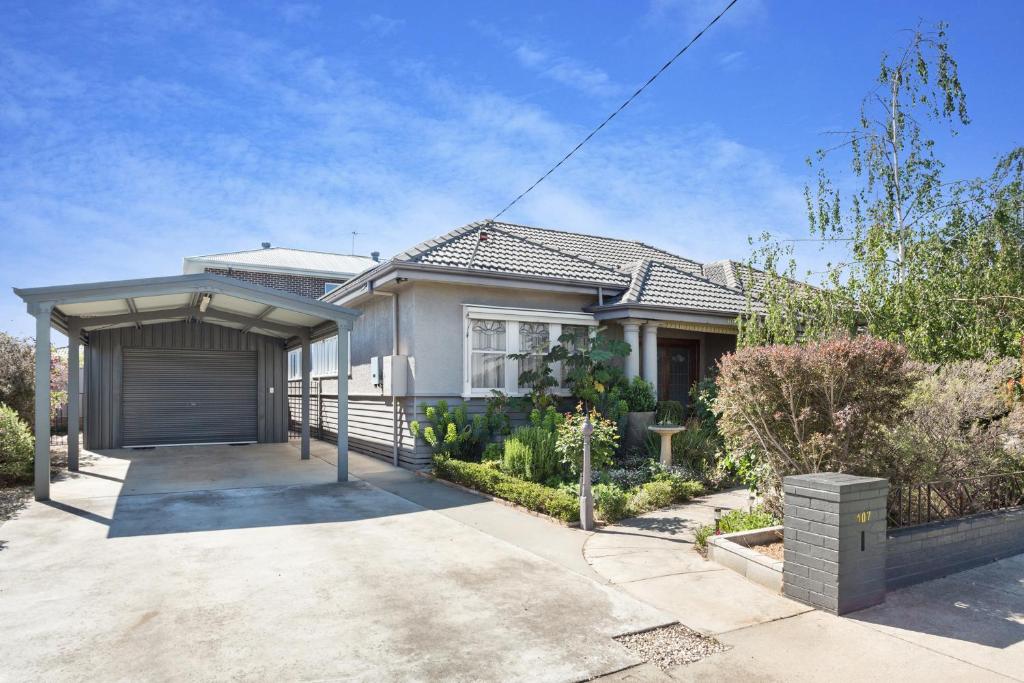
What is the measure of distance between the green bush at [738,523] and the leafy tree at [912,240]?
4061 millimetres

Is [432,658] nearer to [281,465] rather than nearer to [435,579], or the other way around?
[435,579]

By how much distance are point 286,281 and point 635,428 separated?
19362 millimetres

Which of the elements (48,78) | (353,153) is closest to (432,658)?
(353,153)

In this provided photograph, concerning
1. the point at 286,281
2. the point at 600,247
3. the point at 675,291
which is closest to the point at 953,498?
the point at 675,291

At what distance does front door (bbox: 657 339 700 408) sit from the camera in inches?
563

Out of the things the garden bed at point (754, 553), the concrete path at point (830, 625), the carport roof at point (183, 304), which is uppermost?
the carport roof at point (183, 304)

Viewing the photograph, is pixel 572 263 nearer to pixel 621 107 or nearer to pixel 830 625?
pixel 621 107

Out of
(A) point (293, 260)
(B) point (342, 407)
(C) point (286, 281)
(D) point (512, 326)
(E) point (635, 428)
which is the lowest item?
(E) point (635, 428)

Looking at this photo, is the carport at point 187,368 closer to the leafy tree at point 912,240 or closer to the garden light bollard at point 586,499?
the garden light bollard at point 586,499

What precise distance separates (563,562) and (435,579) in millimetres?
1248

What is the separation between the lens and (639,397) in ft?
37.8

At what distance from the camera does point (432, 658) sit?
3.76 metres

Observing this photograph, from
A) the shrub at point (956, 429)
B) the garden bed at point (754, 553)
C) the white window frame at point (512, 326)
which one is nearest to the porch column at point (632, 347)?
the white window frame at point (512, 326)

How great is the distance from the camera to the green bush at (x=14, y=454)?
9.50 m
